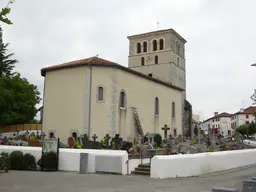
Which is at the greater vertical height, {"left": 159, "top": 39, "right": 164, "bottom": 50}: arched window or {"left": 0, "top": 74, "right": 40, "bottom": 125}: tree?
{"left": 159, "top": 39, "right": 164, "bottom": 50}: arched window

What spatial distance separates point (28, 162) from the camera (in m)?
16.0

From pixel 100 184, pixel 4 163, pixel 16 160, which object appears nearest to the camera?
pixel 100 184

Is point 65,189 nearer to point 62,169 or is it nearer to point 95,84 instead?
point 62,169

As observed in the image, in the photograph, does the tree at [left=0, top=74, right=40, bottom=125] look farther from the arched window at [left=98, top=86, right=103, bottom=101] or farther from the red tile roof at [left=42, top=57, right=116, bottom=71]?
the arched window at [left=98, top=86, right=103, bottom=101]

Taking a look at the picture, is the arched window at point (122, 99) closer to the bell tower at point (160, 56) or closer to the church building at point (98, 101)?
the church building at point (98, 101)

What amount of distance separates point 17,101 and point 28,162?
28.2 meters

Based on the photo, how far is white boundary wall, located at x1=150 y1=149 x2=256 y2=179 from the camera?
13141 mm

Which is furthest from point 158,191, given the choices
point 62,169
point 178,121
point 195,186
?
point 178,121

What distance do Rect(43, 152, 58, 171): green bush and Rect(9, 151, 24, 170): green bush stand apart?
1.37m

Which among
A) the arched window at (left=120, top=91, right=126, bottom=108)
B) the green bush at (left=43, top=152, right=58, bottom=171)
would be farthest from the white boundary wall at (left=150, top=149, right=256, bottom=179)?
the arched window at (left=120, top=91, right=126, bottom=108)

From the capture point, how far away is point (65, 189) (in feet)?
A: 33.4

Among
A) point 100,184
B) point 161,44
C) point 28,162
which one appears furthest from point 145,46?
point 100,184

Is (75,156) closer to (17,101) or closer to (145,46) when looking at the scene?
(17,101)

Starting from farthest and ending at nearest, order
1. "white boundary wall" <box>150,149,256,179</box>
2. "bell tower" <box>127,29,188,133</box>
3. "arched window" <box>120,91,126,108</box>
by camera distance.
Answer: "bell tower" <box>127,29,188,133</box> → "arched window" <box>120,91,126,108</box> → "white boundary wall" <box>150,149,256,179</box>
